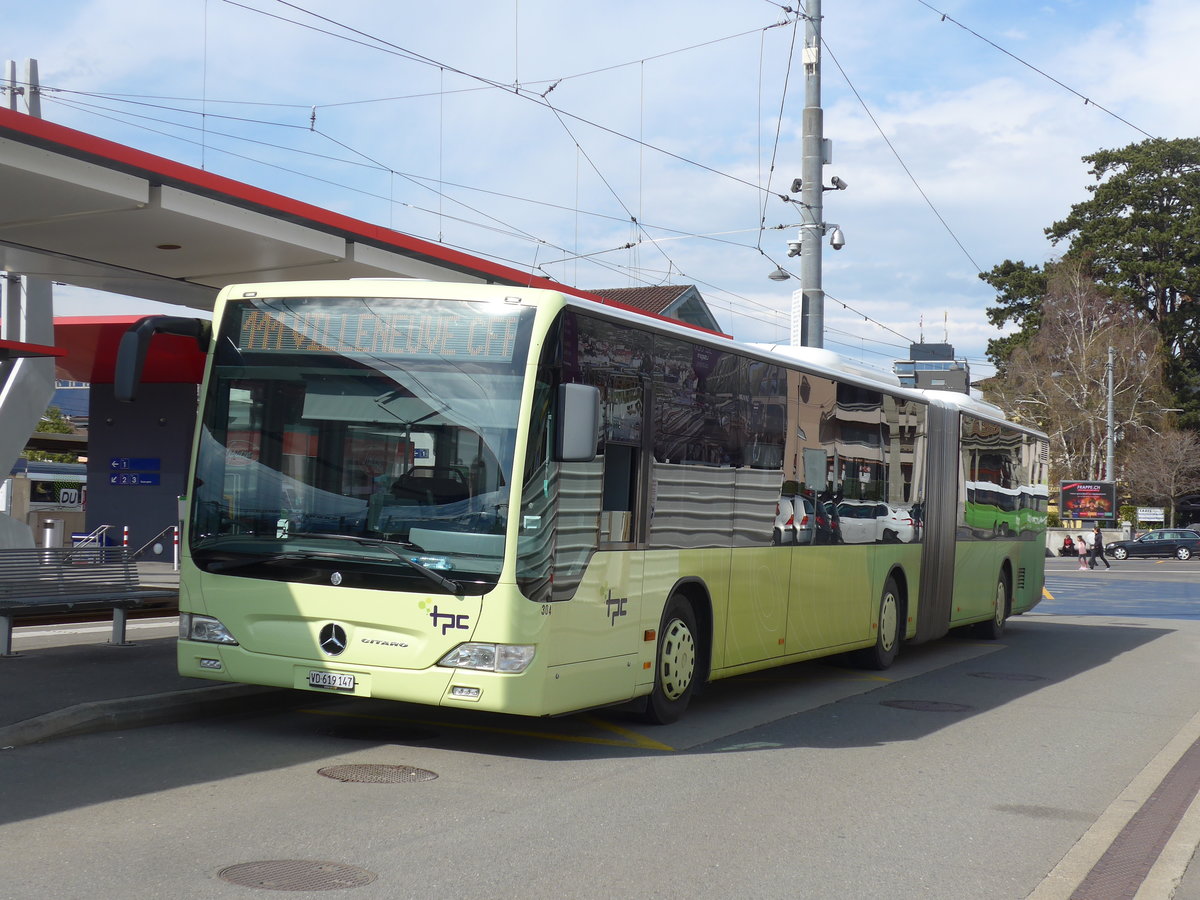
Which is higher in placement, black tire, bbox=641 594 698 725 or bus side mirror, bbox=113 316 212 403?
bus side mirror, bbox=113 316 212 403

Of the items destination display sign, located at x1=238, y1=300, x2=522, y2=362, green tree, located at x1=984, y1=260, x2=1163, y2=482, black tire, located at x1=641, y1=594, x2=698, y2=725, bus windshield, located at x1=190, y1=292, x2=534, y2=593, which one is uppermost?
green tree, located at x1=984, y1=260, x2=1163, y2=482

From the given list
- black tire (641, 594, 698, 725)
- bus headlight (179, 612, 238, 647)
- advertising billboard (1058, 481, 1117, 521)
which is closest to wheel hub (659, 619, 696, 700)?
black tire (641, 594, 698, 725)

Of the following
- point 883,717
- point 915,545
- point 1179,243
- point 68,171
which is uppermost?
point 1179,243

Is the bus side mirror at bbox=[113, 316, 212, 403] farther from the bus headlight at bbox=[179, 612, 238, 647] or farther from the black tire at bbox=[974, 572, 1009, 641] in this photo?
the black tire at bbox=[974, 572, 1009, 641]

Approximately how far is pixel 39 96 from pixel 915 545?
16.7m

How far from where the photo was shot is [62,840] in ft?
19.5

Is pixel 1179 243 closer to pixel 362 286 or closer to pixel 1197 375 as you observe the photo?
pixel 1197 375

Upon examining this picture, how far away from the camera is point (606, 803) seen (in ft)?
24.0

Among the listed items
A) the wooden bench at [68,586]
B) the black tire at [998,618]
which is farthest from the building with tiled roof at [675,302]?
the wooden bench at [68,586]

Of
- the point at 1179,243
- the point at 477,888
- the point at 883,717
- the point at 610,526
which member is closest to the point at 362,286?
the point at 610,526

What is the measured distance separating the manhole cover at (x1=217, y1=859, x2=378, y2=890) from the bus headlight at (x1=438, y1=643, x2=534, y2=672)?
2403 millimetres

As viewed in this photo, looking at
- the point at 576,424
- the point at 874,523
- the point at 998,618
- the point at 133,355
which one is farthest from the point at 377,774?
the point at 998,618

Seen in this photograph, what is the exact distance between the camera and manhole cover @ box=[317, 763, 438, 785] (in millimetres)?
7629

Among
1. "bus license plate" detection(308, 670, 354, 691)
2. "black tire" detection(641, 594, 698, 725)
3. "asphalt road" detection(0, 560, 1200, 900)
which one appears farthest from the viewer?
"black tire" detection(641, 594, 698, 725)
